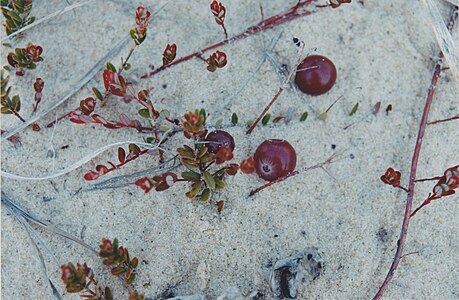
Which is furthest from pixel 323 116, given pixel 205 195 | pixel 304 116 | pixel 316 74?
pixel 205 195

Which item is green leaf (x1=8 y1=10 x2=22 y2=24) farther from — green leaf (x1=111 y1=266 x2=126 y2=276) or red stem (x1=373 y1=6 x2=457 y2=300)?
red stem (x1=373 y1=6 x2=457 y2=300)

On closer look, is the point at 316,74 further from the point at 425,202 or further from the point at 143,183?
the point at 143,183

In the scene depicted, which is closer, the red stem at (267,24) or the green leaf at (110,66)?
the green leaf at (110,66)

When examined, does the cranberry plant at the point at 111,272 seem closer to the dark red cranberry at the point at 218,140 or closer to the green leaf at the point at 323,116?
the dark red cranberry at the point at 218,140

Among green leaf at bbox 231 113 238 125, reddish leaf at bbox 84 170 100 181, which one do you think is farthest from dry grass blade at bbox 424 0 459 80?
reddish leaf at bbox 84 170 100 181

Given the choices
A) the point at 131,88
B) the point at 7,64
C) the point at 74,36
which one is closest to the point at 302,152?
the point at 131,88

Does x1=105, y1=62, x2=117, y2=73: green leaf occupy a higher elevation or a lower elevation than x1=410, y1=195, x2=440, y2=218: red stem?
higher

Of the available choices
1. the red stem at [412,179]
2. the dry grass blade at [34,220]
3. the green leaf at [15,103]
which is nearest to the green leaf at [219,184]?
the dry grass blade at [34,220]
